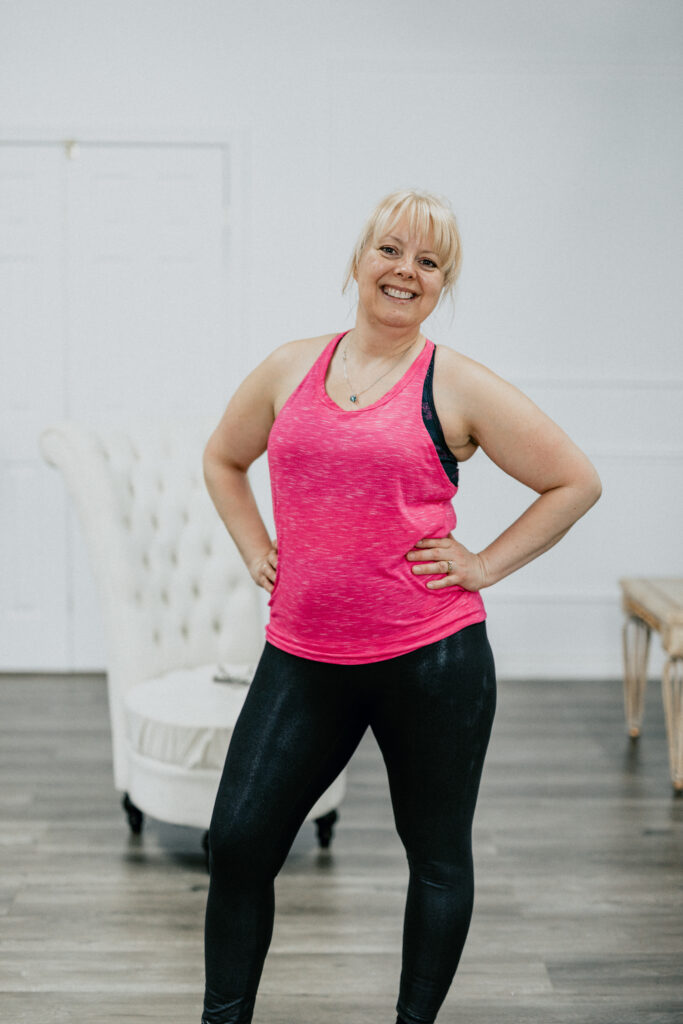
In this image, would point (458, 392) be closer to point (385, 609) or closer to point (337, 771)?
point (385, 609)

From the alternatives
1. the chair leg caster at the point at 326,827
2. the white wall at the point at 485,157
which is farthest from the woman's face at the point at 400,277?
the white wall at the point at 485,157

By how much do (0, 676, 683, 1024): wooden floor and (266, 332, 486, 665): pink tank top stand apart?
89 cm

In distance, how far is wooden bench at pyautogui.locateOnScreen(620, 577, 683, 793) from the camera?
9.75 ft

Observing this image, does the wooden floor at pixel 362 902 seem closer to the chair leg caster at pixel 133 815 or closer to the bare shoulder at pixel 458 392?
the chair leg caster at pixel 133 815

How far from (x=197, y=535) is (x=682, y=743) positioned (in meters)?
1.54

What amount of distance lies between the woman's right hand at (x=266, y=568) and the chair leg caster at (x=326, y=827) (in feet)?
3.41

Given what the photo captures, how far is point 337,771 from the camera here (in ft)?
4.95

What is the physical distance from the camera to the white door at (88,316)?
408 centimetres

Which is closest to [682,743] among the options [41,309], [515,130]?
[515,130]

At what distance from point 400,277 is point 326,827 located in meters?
1.62

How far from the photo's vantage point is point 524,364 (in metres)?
4.17

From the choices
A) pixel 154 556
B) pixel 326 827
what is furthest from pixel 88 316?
pixel 326 827

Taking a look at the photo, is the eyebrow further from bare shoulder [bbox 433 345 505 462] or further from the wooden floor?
the wooden floor

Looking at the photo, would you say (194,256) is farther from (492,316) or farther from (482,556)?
(482,556)
